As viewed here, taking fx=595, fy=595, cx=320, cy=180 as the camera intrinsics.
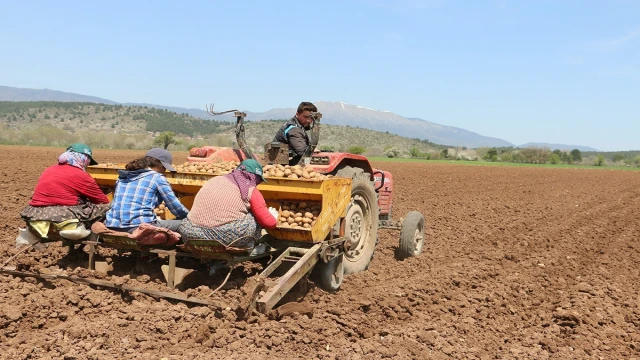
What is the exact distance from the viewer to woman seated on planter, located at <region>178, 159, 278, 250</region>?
16.4ft

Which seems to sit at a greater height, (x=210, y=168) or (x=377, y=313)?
(x=210, y=168)

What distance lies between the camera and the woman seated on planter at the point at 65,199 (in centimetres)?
556

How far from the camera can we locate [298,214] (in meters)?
5.59

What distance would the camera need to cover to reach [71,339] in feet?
14.0

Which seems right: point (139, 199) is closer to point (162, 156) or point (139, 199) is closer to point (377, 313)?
point (162, 156)

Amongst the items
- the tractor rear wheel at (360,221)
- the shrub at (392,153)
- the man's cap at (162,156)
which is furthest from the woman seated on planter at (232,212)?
the shrub at (392,153)

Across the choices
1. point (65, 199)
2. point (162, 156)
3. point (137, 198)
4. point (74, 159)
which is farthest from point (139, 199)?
point (74, 159)

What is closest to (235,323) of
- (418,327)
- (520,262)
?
(418,327)

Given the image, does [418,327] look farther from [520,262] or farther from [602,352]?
[520,262]

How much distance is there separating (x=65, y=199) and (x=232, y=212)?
1773 millimetres

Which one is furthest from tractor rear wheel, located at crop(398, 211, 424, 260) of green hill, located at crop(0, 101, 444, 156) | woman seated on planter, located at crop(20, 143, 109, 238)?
green hill, located at crop(0, 101, 444, 156)

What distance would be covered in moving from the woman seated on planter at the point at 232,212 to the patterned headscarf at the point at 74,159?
150 cm

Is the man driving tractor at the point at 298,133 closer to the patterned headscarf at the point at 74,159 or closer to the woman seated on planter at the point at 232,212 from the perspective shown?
the woman seated on planter at the point at 232,212

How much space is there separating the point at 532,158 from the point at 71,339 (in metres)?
81.0
